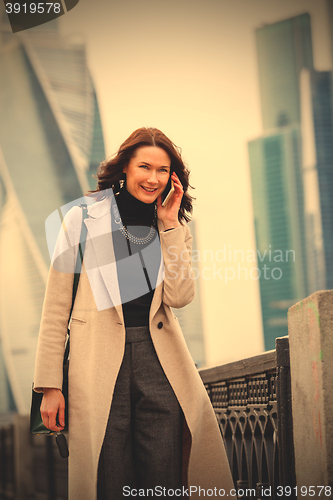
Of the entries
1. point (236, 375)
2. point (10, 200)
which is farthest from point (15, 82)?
point (236, 375)

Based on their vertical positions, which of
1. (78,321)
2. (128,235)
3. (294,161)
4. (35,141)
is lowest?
(78,321)

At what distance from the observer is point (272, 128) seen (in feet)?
198

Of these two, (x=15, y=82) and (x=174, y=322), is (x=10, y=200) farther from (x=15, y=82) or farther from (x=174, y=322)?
(x=174, y=322)

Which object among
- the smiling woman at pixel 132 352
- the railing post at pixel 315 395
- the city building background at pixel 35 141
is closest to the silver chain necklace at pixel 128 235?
the smiling woman at pixel 132 352

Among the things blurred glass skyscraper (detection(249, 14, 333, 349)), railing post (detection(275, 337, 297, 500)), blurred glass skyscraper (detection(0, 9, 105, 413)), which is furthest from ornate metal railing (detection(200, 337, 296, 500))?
blurred glass skyscraper (detection(249, 14, 333, 349))

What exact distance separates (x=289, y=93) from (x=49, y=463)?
62.8 m

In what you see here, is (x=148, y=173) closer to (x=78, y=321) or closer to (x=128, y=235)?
(x=128, y=235)

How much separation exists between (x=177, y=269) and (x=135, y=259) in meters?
0.19

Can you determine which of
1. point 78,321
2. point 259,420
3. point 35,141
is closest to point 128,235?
point 78,321

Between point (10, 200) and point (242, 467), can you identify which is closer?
point (242, 467)

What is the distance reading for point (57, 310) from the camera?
216cm

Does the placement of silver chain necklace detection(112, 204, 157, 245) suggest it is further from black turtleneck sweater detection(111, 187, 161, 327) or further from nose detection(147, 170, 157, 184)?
nose detection(147, 170, 157, 184)

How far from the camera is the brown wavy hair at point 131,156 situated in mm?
2377

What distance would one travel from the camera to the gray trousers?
204 centimetres
